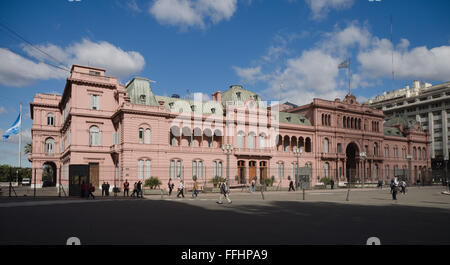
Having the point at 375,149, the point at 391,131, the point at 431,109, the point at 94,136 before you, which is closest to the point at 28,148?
the point at 94,136

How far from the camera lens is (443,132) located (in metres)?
95.1

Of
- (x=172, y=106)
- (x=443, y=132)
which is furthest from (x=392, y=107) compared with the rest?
(x=172, y=106)

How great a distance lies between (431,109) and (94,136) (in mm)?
96535

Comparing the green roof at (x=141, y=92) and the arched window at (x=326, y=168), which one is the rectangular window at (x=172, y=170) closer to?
the green roof at (x=141, y=92)

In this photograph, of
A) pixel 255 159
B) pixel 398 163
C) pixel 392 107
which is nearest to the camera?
pixel 255 159

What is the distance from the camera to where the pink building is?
44.2m

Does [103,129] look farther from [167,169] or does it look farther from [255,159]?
[255,159]

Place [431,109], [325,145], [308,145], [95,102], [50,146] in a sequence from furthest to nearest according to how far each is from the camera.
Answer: [431,109] → [325,145] → [308,145] → [50,146] → [95,102]

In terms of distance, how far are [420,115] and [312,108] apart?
60.0 metres

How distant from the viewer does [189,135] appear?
1919 inches

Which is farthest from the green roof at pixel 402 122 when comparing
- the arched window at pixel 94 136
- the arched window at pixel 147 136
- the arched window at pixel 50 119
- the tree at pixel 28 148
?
the tree at pixel 28 148

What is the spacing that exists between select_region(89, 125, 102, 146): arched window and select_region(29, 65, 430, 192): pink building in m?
0.13

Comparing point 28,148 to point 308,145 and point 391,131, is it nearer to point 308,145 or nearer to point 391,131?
point 308,145
